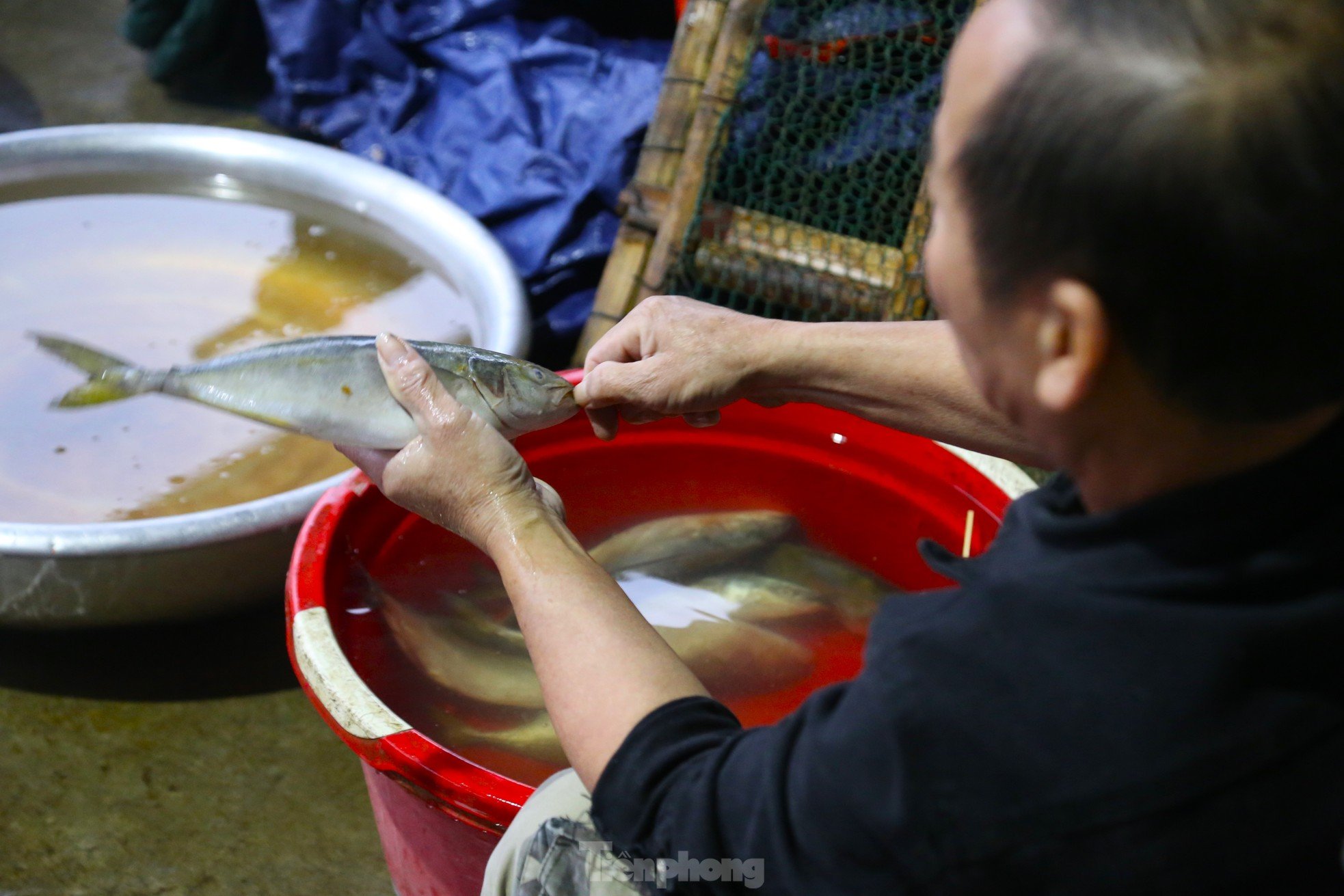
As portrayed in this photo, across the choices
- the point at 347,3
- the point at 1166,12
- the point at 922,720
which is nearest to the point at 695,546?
the point at 922,720

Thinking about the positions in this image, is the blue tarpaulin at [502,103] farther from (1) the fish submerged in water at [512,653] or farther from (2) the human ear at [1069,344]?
(2) the human ear at [1069,344]

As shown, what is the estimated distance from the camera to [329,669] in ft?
5.82

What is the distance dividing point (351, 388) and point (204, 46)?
4.37 metres

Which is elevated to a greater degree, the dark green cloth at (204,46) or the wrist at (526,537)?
the wrist at (526,537)

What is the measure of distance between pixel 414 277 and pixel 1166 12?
346 centimetres

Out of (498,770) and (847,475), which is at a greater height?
(847,475)

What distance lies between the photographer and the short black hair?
2.44 ft

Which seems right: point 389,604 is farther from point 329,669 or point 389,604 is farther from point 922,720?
point 922,720

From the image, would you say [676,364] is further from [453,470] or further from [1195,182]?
[1195,182]

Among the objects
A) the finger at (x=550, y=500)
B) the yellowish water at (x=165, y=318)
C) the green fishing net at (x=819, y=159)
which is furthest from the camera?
the green fishing net at (x=819, y=159)

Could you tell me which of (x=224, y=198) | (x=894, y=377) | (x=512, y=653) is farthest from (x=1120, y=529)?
(x=224, y=198)

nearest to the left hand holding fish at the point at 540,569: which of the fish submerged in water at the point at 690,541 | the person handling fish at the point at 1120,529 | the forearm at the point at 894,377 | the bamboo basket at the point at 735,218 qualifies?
the person handling fish at the point at 1120,529

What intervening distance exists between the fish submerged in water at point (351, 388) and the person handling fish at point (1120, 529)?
954mm

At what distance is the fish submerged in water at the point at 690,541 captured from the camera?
2.61m
